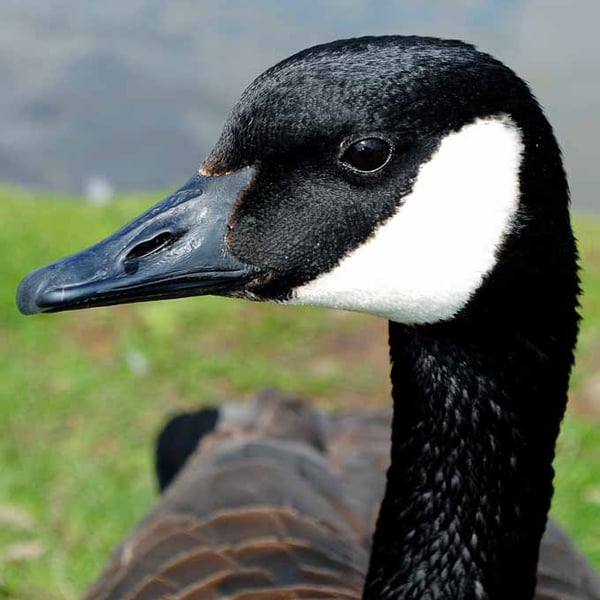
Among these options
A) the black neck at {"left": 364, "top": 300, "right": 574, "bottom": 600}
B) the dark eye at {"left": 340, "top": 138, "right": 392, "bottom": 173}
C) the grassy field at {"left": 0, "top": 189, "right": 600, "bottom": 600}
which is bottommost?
the black neck at {"left": 364, "top": 300, "right": 574, "bottom": 600}

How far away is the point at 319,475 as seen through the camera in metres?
3.31

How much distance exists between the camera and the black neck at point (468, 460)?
2.04 meters

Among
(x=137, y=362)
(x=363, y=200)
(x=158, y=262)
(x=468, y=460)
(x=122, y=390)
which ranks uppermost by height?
(x=137, y=362)

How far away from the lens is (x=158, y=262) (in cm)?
193

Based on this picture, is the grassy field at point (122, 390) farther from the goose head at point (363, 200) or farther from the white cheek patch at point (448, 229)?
the white cheek patch at point (448, 229)

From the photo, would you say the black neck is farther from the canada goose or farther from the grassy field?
the grassy field

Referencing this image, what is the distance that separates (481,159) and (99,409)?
3.79 metres

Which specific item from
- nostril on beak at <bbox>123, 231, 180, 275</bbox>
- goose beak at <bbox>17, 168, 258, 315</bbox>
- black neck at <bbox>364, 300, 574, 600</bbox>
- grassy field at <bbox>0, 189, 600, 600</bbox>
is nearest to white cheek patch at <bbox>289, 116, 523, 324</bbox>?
black neck at <bbox>364, 300, 574, 600</bbox>

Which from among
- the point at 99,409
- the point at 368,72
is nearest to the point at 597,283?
the point at 99,409

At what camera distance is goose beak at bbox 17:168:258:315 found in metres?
1.89

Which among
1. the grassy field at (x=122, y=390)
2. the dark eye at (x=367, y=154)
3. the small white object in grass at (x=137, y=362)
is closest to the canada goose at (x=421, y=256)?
the dark eye at (x=367, y=154)

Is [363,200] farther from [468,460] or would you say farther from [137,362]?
[137,362]

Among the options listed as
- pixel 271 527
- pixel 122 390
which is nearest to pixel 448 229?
pixel 271 527

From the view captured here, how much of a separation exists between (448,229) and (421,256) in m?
0.08
